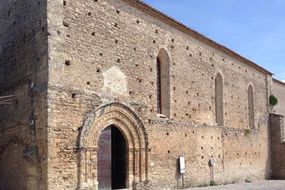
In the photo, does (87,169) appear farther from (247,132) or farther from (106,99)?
(247,132)

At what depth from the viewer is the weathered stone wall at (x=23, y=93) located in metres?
11.6

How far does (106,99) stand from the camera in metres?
13.2

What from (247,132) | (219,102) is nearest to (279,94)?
(247,132)

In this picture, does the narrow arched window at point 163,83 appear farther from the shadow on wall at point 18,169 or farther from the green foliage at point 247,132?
the green foliage at point 247,132

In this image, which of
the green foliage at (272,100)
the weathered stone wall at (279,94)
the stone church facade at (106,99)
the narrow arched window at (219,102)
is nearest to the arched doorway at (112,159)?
the stone church facade at (106,99)

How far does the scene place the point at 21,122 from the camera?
1258cm

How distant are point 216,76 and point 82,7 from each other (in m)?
9.66

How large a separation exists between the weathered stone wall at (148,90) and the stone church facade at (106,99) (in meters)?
0.04

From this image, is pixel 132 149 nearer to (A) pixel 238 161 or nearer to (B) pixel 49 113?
(B) pixel 49 113

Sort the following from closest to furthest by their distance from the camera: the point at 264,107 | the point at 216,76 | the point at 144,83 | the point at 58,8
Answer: the point at 58,8
the point at 144,83
the point at 216,76
the point at 264,107

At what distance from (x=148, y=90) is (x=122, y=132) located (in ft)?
7.54

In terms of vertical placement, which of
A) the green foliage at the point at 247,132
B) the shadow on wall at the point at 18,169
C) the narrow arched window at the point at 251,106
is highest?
the narrow arched window at the point at 251,106

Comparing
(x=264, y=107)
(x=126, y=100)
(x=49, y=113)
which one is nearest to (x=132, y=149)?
(x=126, y=100)

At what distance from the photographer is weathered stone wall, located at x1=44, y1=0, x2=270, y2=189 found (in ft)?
38.8
